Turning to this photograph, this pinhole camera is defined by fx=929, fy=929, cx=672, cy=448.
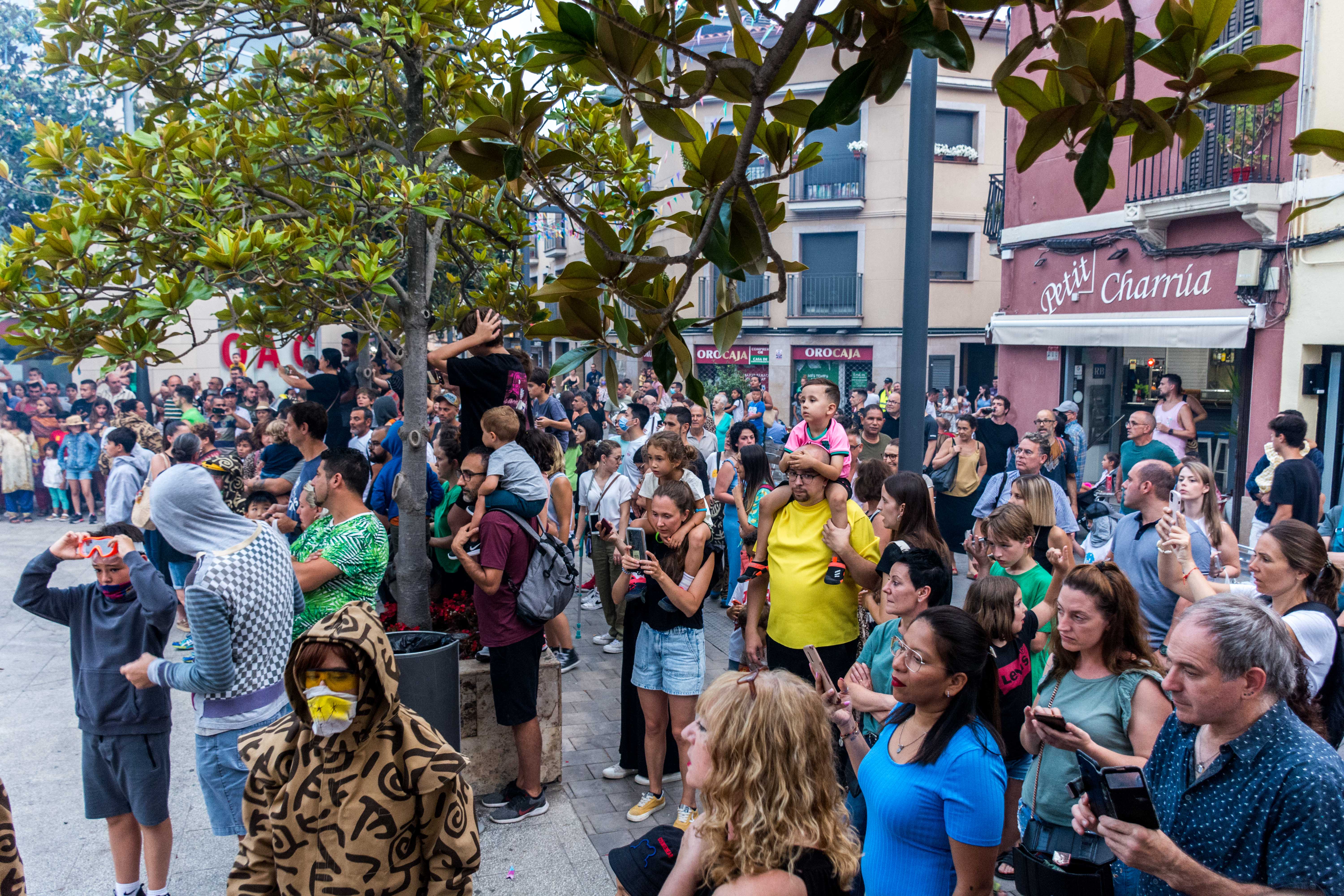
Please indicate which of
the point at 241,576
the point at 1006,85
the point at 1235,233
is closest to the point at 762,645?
the point at 241,576

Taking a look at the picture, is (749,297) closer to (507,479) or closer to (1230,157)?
(1230,157)

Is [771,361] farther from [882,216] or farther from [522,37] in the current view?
[522,37]

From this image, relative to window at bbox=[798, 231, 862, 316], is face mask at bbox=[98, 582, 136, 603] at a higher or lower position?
lower

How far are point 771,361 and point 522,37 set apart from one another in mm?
28455

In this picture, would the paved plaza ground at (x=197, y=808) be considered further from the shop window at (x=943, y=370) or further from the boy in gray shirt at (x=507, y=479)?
the shop window at (x=943, y=370)

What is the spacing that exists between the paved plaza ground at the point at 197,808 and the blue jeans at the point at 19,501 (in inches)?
290

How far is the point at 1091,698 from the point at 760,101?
2.34m

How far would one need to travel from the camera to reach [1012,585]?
3717 millimetres

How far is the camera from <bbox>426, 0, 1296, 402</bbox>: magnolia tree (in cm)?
207

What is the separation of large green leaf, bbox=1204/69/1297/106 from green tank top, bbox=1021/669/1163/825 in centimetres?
190

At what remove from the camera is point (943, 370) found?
2875cm

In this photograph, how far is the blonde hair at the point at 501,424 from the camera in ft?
16.5

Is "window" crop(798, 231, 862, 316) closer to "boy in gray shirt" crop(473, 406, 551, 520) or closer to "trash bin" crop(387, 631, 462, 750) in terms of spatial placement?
"boy in gray shirt" crop(473, 406, 551, 520)

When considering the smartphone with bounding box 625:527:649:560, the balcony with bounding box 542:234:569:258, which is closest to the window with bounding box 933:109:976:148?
the balcony with bounding box 542:234:569:258
